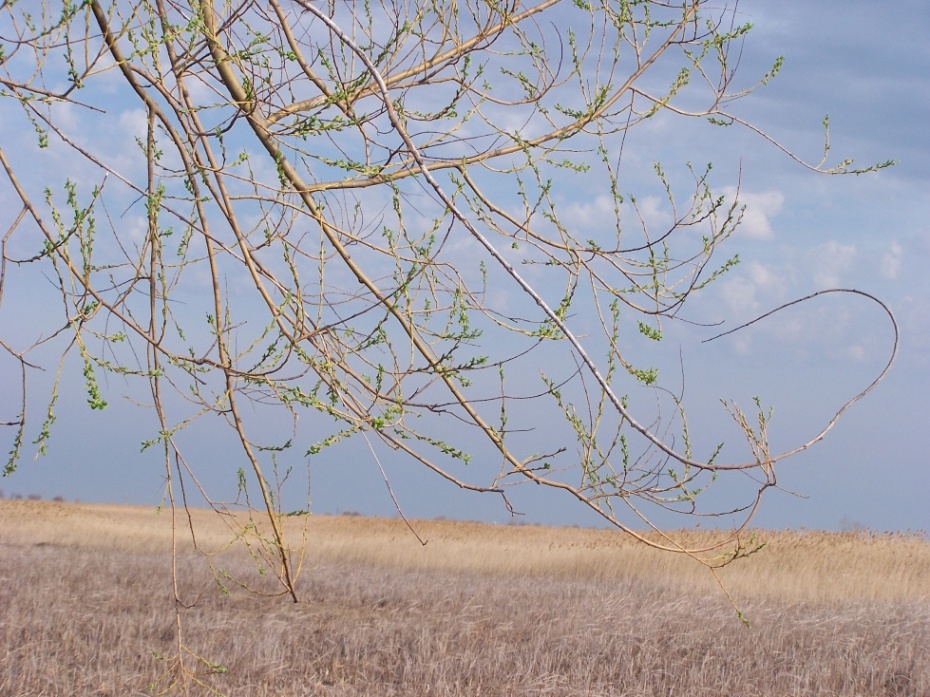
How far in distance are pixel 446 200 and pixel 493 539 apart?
768 inches

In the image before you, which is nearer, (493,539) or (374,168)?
(374,168)

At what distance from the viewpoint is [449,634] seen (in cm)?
712

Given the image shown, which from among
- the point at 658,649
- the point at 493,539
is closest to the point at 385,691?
the point at 658,649

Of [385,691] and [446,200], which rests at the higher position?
[446,200]

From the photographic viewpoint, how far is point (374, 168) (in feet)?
10.0

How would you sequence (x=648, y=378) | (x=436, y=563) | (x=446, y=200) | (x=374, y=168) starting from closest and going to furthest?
1. (x=446, y=200)
2. (x=648, y=378)
3. (x=374, y=168)
4. (x=436, y=563)

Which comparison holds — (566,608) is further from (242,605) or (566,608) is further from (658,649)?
(242,605)

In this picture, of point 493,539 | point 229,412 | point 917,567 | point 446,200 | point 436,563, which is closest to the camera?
point 446,200

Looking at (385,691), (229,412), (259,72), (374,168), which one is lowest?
(385,691)

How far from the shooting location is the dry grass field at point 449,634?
6.02 meters

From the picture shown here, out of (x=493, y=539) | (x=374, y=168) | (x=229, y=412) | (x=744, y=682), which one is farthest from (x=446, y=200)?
(x=493, y=539)

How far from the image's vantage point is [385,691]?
585 cm

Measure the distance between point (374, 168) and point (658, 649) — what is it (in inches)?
204

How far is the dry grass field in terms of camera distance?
602 cm
